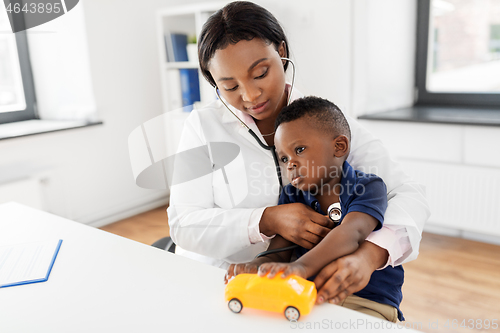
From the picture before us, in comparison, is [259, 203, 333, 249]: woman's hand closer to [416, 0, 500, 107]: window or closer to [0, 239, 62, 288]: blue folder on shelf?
[0, 239, 62, 288]: blue folder on shelf

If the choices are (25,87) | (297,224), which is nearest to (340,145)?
(297,224)

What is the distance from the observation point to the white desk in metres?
0.65

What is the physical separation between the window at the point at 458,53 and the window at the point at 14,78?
2.89 metres

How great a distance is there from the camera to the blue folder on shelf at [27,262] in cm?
83

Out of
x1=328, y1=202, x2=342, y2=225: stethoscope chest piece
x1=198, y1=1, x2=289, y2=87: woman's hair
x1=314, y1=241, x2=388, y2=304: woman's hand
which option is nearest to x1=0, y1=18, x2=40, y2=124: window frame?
x1=198, y1=1, x2=289, y2=87: woman's hair

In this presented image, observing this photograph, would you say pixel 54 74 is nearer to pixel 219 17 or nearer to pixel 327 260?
pixel 219 17

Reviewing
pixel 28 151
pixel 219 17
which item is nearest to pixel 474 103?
pixel 219 17

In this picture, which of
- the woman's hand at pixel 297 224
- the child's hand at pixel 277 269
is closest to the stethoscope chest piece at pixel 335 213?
the woman's hand at pixel 297 224

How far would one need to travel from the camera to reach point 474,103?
278 cm

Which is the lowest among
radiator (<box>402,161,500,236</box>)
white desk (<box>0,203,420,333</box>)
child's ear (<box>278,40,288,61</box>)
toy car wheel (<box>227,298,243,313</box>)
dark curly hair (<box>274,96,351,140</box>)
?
radiator (<box>402,161,500,236</box>)

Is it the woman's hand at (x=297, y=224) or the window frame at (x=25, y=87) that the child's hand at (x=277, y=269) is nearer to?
the woman's hand at (x=297, y=224)

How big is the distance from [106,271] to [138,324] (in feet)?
0.72

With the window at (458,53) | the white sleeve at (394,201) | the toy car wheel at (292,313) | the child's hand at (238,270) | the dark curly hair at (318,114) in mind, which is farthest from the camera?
Result: the window at (458,53)

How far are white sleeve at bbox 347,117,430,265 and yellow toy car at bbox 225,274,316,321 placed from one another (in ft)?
0.94
